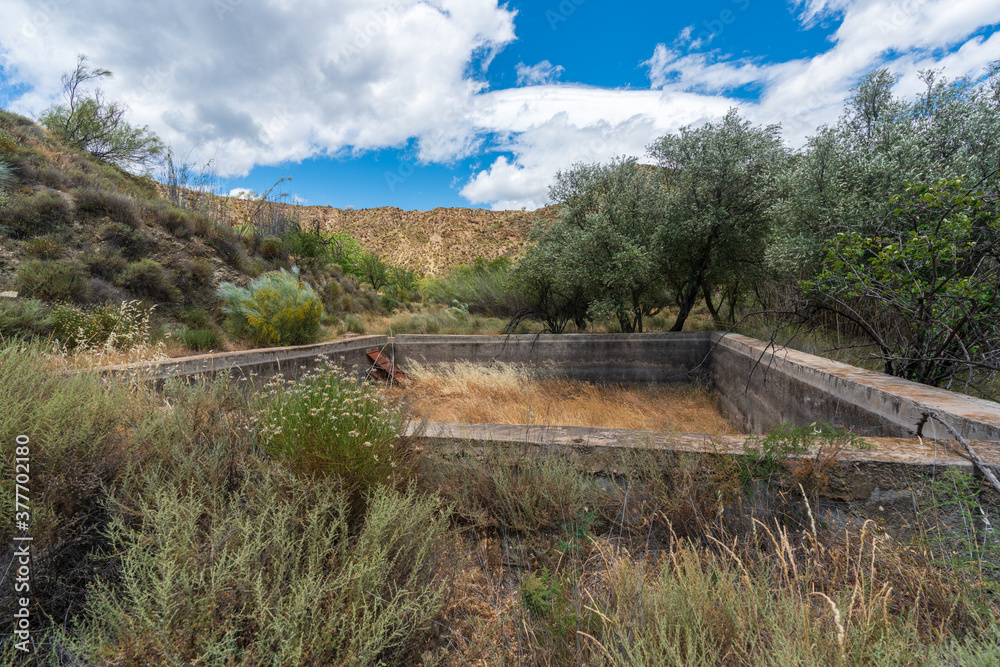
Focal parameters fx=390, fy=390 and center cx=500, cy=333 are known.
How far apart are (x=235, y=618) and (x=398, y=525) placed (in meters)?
0.66

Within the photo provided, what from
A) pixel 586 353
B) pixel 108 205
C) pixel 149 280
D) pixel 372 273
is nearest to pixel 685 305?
pixel 586 353

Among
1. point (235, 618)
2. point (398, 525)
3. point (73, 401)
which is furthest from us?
point (73, 401)

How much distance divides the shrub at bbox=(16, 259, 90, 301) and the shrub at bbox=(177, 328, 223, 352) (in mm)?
1675

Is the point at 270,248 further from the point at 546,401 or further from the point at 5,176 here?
the point at 546,401

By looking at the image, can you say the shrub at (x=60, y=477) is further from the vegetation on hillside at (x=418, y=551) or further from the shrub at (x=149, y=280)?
the shrub at (x=149, y=280)

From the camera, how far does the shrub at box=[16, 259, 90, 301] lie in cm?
606

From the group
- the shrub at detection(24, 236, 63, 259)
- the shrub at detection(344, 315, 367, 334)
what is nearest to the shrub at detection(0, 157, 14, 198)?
the shrub at detection(24, 236, 63, 259)

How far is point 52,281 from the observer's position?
20.5 ft

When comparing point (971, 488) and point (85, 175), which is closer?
point (971, 488)

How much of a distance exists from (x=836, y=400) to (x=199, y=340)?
8644 mm

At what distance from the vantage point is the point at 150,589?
1422 millimetres

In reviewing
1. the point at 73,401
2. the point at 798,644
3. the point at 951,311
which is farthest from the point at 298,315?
the point at 951,311

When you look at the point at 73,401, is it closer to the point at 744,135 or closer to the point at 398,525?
the point at 398,525

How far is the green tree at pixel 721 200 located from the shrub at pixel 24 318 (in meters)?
9.94
